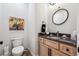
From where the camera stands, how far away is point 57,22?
1394 mm

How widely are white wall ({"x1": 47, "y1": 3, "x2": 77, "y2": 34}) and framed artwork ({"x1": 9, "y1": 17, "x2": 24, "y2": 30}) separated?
1.26 feet

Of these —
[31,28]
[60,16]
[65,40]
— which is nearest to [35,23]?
[31,28]

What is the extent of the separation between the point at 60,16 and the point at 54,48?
0.47 m

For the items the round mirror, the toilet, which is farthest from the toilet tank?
the round mirror

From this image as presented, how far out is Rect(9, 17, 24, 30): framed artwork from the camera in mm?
1296

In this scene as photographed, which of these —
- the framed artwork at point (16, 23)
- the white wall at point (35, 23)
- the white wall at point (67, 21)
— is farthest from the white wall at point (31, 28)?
the white wall at point (67, 21)

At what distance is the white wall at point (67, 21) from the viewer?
126cm

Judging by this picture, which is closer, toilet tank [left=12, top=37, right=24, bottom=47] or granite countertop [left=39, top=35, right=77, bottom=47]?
granite countertop [left=39, top=35, right=77, bottom=47]

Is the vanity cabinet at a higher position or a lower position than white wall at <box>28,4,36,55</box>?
lower

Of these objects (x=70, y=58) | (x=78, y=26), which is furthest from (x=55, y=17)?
(x=70, y=58)

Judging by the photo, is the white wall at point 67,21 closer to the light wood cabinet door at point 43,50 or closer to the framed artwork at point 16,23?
the light wood cabinet door at point 43,50

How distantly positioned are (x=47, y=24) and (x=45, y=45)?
1.02 feet

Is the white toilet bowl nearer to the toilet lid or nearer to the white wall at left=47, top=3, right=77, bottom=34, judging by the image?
the toilet lid

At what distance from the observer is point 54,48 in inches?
52.3
